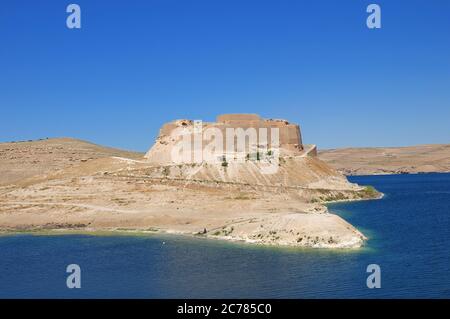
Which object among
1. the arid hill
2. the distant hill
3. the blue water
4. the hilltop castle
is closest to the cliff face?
the hilltop castle

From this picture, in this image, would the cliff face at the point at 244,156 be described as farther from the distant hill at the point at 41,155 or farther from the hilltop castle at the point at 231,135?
the distant hill at the point at 41,155

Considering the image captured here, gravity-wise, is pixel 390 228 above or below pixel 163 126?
below

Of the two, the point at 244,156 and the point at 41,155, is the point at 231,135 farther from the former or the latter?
the point at 41,155

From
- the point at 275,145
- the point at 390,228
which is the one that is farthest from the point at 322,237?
the point at 275,145

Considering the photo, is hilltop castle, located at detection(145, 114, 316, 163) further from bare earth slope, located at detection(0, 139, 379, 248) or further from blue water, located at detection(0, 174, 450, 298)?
blue water, located at detection(0, 174, 450, 298)

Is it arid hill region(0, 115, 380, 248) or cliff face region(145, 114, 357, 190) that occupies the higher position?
cliff face region(145, 114, 357, 190)
